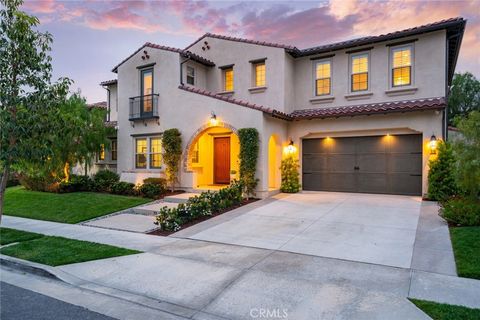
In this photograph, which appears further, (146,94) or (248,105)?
(146,94)

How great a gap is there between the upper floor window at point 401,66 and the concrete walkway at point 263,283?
10.3 meters

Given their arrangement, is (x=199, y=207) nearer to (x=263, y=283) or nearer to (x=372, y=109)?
(x=263, y=283)

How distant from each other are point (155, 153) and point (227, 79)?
5.43 m

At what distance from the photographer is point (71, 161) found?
49.9 ft

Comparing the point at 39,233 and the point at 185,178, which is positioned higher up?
the point at 185,178

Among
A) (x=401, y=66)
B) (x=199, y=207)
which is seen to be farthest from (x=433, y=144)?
(x=199, y=207)

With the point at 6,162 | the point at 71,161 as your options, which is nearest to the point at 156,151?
the point at 71,161

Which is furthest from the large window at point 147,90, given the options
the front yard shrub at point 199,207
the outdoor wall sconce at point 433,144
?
the outdoor wall sconce at point 433,144

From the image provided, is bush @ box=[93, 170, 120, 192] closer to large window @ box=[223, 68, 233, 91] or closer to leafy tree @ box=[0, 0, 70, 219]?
large window @ box=[223, 68, 233, 91]

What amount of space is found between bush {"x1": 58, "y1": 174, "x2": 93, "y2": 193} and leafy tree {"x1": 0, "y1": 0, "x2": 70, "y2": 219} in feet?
31.8

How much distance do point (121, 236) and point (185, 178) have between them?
653cm

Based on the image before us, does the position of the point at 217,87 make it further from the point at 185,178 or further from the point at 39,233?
the point at 39,233

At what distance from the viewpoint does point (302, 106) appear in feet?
50.3

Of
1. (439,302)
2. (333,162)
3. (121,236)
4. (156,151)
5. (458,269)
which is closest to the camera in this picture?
(439,302)
